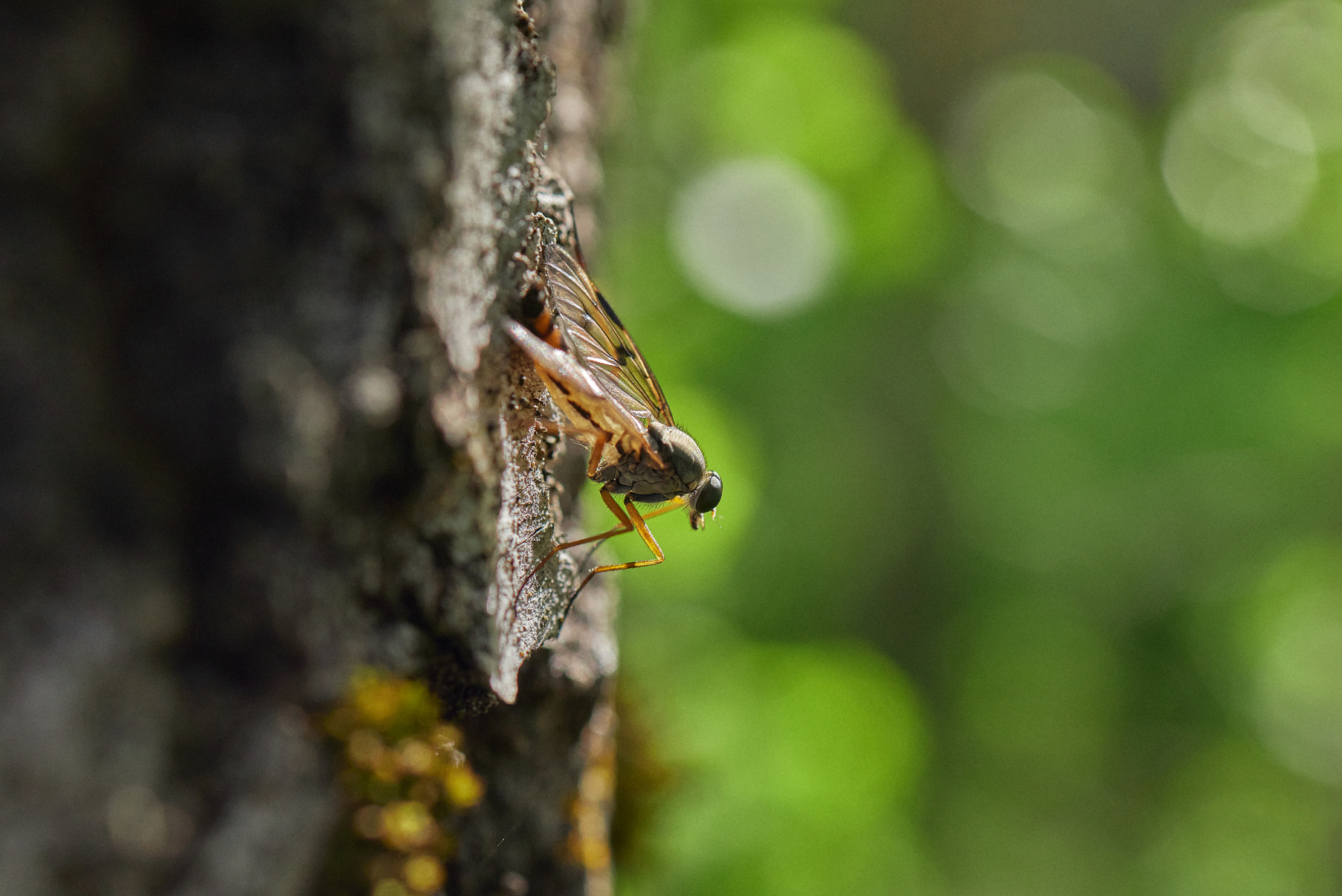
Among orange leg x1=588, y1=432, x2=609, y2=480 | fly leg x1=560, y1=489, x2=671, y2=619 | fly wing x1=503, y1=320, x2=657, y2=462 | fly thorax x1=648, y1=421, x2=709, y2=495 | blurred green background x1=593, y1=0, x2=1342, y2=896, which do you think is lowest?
blurred green background x1=593, y1=0, x2=1342, y2=896

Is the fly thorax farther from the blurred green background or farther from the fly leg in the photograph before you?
the blurred green background

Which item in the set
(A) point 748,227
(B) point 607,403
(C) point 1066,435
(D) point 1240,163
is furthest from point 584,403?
(D) point 1240,163

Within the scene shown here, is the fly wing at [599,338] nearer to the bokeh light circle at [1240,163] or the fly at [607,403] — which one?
the fly at [607,403]

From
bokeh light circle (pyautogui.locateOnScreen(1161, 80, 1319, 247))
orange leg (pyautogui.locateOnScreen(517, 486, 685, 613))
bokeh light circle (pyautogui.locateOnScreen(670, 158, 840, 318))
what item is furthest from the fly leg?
bokeh light circle (pyautogui.locateOnScreen(1161, 80, 1319, 247))

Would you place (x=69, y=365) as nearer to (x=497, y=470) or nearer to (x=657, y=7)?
(x=497, y=470)

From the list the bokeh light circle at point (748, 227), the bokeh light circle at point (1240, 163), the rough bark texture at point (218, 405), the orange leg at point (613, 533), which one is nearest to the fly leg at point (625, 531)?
the orange leg at point (613, 533)

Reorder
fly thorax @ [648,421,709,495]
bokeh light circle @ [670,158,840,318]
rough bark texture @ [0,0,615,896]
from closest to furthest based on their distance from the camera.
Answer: rough bark texture @ [0,0,615,896], fly thorax @ [648,421,709,495], bokeh light circle @ [670,158,840,318]

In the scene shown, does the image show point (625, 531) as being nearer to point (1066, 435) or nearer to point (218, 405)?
point (218, 405)

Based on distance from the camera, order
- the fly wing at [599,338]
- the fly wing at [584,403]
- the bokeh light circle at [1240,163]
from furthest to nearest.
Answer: the bokeh light circle at [1240,163]
the fly wing at [599,338]
the fly wing at [584,403]
